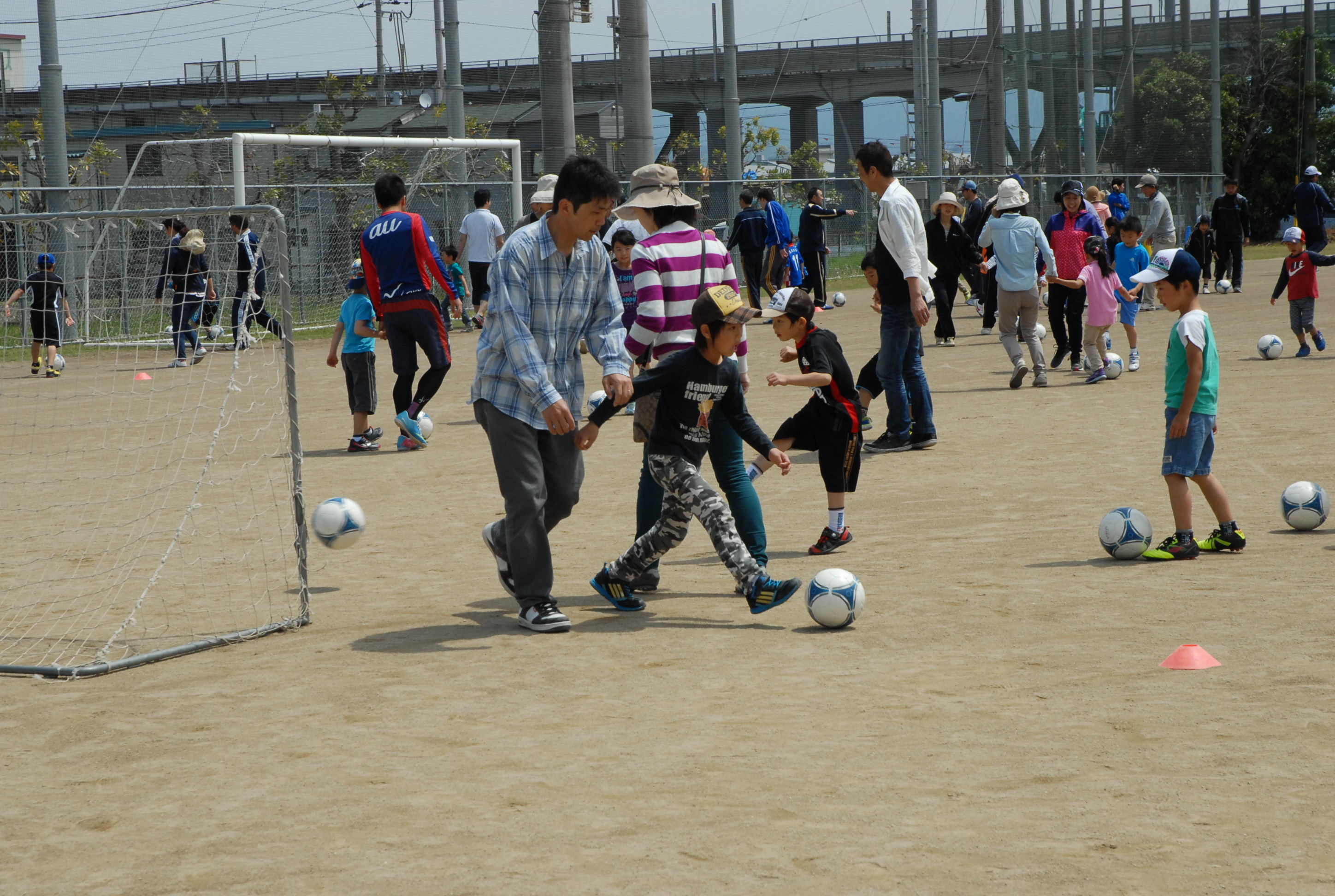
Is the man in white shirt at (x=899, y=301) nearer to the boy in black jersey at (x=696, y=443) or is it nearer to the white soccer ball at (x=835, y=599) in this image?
the boy in black jersey at (x=696, y=443)

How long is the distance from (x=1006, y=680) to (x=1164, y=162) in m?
43.6

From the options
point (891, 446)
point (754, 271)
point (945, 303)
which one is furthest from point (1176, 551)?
point (754, 271)

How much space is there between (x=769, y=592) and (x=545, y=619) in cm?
97

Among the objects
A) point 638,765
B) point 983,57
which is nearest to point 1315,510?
point 638,765

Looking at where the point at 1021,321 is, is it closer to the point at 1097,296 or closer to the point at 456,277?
the point at 1097,296

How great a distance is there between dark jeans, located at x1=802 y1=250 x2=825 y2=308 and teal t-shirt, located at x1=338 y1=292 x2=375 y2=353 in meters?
12.8

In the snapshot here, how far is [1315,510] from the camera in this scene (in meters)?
7.34

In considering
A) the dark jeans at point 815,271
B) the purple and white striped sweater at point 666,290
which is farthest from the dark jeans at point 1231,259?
the purple and white striped sweater at point 666,290

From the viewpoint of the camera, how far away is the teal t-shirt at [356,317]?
11.0 metres

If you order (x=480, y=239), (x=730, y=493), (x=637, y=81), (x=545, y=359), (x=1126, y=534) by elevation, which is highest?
(x=637, y=81)

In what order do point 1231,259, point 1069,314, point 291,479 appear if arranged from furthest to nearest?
point 1231,259
point 1069,314
point 291,479

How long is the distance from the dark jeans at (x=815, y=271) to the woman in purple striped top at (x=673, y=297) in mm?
16288

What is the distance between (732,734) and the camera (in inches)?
179

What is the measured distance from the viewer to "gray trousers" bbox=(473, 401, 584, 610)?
5742 mm
